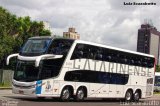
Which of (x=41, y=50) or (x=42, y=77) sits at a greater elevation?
(x=41, y=50)

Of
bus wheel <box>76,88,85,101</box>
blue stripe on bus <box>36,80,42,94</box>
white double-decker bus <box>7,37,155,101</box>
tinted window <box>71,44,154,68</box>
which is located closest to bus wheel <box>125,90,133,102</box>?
white double-decker bus <box>7,37,155,101</box>

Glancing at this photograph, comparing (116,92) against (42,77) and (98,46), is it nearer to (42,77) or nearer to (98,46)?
(98,46)

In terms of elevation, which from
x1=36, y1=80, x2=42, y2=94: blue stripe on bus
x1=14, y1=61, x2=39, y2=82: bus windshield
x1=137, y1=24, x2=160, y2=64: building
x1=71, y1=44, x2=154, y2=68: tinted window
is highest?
x1=137, y1=24, x2=160, y2=64: building

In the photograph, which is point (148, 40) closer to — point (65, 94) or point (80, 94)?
point (80, 94)

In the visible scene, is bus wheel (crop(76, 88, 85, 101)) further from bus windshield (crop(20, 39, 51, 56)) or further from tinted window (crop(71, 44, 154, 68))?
bus windshield (crop(20, 39, 51, 56))

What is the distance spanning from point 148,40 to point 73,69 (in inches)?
4885

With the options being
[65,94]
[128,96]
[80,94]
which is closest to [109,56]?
[80,94]

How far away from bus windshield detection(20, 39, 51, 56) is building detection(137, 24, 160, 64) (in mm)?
118080

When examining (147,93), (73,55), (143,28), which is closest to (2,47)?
(147,93)

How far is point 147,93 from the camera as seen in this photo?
35.7 metres

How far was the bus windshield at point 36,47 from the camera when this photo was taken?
84.9ft

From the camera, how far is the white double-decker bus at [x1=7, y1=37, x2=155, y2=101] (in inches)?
1013

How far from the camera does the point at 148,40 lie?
149 metres

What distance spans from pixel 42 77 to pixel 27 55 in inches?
66.5
